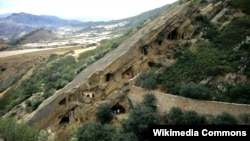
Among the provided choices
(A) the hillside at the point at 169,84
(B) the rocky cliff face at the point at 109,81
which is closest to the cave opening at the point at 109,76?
(B) the rocky cliff face at the point at 109,81

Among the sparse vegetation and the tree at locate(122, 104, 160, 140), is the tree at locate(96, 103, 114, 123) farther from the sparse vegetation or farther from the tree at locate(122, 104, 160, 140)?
the tree at locate(122, 104, 160, 140)

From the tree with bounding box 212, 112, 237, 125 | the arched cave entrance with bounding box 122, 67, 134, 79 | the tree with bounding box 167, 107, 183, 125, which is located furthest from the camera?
the arched cave entrance with bounding box 122, 67, 134, 79

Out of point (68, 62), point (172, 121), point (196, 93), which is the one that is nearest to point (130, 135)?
point (172, 121)

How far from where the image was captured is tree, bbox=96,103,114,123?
3559 cm

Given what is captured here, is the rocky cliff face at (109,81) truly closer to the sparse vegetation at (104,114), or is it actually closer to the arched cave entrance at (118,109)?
the arched cave entrance at (118,109)

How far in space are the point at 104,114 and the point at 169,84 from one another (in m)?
7.12

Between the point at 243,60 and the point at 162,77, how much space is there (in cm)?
825

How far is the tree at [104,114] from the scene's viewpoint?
35.6 meters

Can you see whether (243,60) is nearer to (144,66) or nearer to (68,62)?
(144,66)

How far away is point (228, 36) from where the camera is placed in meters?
39.2

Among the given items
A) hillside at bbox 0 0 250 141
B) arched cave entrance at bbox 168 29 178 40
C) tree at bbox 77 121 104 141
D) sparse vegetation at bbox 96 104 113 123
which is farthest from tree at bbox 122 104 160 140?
arched cave entrance at bbox 168 29 178 40

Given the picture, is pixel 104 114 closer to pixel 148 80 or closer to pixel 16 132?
pixel 148 80

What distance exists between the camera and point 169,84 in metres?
36.0

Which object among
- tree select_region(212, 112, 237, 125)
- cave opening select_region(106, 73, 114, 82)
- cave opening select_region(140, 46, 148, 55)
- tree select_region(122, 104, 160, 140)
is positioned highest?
cave opening select_region(140, 46, 148, 55)
